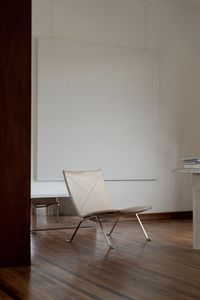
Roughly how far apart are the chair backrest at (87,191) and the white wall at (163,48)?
63.0 inches

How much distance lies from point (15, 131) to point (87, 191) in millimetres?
1737

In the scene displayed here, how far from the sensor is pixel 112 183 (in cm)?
718

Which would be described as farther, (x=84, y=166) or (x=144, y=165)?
(x=144, y=165)

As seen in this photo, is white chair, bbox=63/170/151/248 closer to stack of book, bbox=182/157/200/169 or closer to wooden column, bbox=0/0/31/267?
stack of book, bbox=182/157/200/169

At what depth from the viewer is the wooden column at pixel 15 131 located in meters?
3.84

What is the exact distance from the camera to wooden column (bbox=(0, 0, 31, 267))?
12.6ft

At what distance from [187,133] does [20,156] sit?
4362mm

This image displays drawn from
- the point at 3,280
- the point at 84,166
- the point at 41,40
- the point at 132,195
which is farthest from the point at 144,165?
the point at 3,280

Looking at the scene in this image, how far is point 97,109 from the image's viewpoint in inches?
277

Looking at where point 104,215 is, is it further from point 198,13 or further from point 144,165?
point 198,13

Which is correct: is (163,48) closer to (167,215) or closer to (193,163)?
(167,215)

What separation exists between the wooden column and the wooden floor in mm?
249

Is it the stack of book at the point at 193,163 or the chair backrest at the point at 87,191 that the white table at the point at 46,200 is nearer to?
the chair backrest at the point at 87,191

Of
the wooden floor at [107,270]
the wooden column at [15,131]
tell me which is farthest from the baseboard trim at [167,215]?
the wooden column at [15,131]
